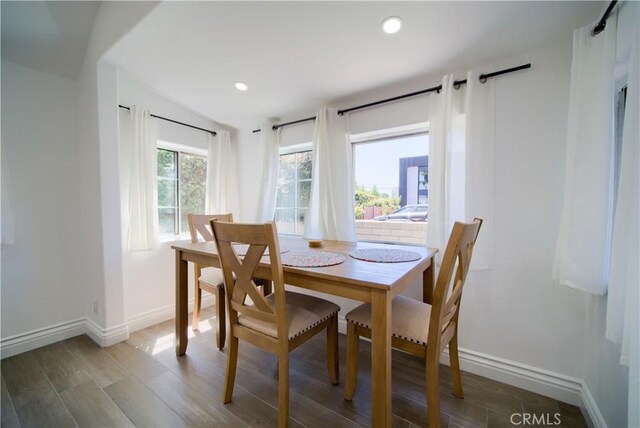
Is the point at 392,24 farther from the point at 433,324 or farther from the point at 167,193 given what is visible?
the point at 167,193

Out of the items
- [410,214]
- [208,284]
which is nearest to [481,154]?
[410,214]

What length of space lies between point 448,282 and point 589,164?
87 cm

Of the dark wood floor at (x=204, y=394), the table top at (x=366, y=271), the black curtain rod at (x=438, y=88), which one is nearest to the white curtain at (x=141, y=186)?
the dark wood floor at (x=204, y=394)

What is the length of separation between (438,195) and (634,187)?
95 cm

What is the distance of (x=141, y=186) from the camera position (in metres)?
2.27

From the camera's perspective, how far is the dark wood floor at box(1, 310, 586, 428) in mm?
1322

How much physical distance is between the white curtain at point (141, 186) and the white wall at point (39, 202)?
29cm

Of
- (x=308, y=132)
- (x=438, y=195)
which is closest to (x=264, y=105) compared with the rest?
(x=308, y=132)

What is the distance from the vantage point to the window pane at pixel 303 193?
2.78 metres

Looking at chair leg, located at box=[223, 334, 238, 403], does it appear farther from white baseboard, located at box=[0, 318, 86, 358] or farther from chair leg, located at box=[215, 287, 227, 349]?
white baseboard, located at box=[0, 318, 86, 358]

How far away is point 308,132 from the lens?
2.60 meters

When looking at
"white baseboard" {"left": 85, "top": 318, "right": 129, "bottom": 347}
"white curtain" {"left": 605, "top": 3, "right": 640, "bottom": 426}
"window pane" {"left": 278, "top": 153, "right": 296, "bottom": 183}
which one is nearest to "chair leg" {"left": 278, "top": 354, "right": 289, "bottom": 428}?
"white curtain" {"left": 605, "top": 3, "right": 640, "bottom": 426}

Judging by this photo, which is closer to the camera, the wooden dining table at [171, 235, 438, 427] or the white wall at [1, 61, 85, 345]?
the wooden dining table at [171, 235, 438, 427]

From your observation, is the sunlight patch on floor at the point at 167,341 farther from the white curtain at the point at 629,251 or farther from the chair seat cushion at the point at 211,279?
the white curtain at the point at 629,251
